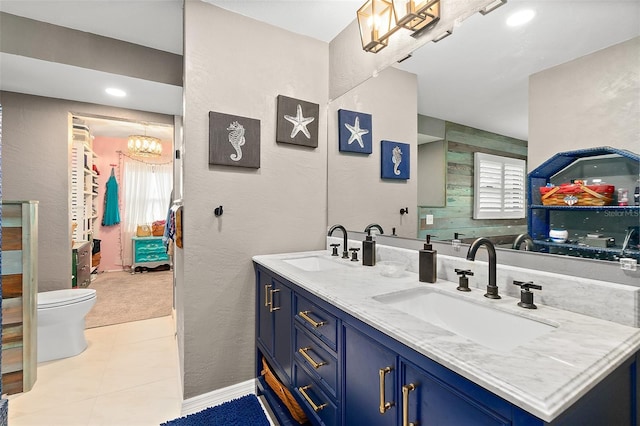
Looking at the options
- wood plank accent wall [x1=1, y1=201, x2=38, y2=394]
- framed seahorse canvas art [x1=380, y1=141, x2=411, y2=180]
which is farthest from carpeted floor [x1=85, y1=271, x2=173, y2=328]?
framed seahorse canvas art [x1=380, y1=141, x2=411, y2=180]

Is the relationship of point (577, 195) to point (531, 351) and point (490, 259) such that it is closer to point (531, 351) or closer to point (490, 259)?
A: point (490, 259)

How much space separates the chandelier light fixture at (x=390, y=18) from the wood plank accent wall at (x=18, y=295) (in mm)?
2519

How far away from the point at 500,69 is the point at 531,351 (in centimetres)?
107

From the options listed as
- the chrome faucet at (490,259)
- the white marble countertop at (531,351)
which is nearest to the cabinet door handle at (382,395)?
the white marble countertop at (531,351)

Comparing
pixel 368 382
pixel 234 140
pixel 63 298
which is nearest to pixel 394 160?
pixel 234 140

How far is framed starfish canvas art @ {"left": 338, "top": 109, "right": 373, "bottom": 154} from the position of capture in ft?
6.40

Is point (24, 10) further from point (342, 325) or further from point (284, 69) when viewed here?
point (342, 325)

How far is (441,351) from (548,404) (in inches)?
8.4

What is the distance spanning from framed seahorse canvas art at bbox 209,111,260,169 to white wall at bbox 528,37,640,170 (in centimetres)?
148

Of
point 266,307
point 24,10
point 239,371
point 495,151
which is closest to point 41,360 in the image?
point 239,371

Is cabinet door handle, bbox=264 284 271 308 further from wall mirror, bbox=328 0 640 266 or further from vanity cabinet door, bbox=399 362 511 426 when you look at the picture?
vanity cabinet door, bbox=399 362 511 426

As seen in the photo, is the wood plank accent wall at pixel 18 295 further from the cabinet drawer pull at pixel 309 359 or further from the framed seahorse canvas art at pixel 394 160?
the framed seahorse canvas art at pixel 394 160

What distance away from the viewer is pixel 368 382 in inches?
36.3

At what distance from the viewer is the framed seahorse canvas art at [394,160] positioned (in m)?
1.69
